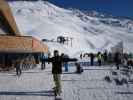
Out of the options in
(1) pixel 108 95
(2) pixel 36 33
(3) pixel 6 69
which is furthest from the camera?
(2) pixel 36 33

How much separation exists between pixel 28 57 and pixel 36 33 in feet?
499

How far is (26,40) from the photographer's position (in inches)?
1599

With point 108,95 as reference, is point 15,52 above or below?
above

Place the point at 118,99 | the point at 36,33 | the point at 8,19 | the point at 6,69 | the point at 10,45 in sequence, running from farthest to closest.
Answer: the point at 36,33, the point at 8,19, the point at 10,45, the point at 6,69, the point at 118,99

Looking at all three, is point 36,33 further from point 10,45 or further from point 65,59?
point 65,59

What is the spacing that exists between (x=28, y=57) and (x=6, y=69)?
946 centimetres

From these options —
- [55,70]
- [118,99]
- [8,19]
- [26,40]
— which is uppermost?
[8,19]

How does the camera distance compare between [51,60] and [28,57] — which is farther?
[28,57]

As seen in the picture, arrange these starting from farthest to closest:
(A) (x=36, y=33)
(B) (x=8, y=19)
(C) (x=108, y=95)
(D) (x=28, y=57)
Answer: (A) (x=36, y=33) < (B) (x=8, y=19) < (D) (x=28, y=57) < (C) (x=108, y=95)

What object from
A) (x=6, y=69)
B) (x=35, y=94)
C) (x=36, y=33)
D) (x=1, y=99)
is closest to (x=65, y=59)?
(x=35, y=94)

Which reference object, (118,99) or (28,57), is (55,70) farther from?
(28,57)

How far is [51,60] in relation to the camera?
49.9 ft

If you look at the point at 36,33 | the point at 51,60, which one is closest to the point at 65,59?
the point at 51,60

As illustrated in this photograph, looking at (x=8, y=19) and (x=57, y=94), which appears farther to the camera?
(x=8, y=19)
